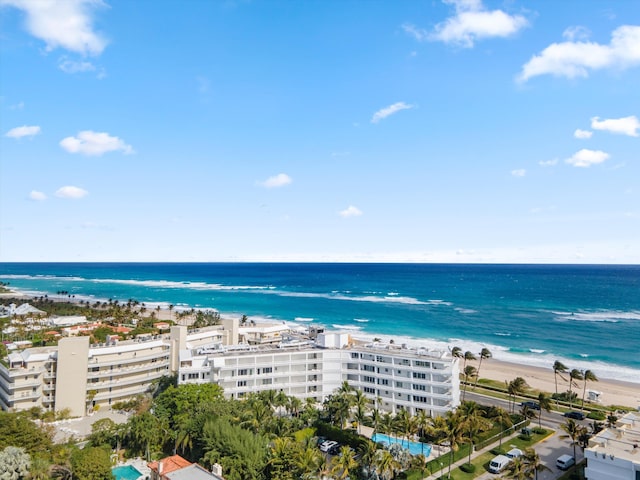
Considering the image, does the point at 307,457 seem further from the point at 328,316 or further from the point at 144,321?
the point at 328,316

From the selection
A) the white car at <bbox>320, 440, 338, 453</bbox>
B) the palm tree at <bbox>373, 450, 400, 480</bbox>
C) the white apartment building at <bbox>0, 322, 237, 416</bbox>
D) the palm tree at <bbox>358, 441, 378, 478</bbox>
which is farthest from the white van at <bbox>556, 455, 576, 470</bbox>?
the white apartment building at <bbox>0, 322, 237, 416</bbox>

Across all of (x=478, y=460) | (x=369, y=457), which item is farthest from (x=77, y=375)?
(x=478, y=460)

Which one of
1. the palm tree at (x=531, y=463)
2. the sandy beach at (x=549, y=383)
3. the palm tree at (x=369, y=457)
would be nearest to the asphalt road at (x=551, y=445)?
the palm tree at (x=531, y=463)

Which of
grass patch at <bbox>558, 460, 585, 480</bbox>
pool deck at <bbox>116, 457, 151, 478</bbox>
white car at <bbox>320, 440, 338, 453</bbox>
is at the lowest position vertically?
pool deck at <bbox>116, 457, 151, 478</bbox>

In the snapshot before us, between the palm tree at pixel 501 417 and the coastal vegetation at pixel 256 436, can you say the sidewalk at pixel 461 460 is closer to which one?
the coastal vegetation at pixel 256 436

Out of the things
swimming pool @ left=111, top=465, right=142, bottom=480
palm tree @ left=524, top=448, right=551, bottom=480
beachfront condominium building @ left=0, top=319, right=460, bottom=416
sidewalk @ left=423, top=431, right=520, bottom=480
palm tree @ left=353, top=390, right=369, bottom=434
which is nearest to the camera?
palm tree @ left=524, top=448, right=551, bottom=480

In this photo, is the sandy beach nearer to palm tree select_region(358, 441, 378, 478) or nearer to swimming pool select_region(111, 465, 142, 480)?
palm tree select_region(358, 441, 378, 478)

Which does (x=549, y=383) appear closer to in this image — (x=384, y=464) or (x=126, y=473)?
(x=384, y=464)

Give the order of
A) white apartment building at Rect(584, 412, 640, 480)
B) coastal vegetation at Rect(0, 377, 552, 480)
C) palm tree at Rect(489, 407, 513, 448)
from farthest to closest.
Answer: palm tree at Rect(489, 407, 513, 448) → coastal vegetation at Rect(0, 377, 552, 480) → white apartment building at Rect(584, 412, 640, 480)
